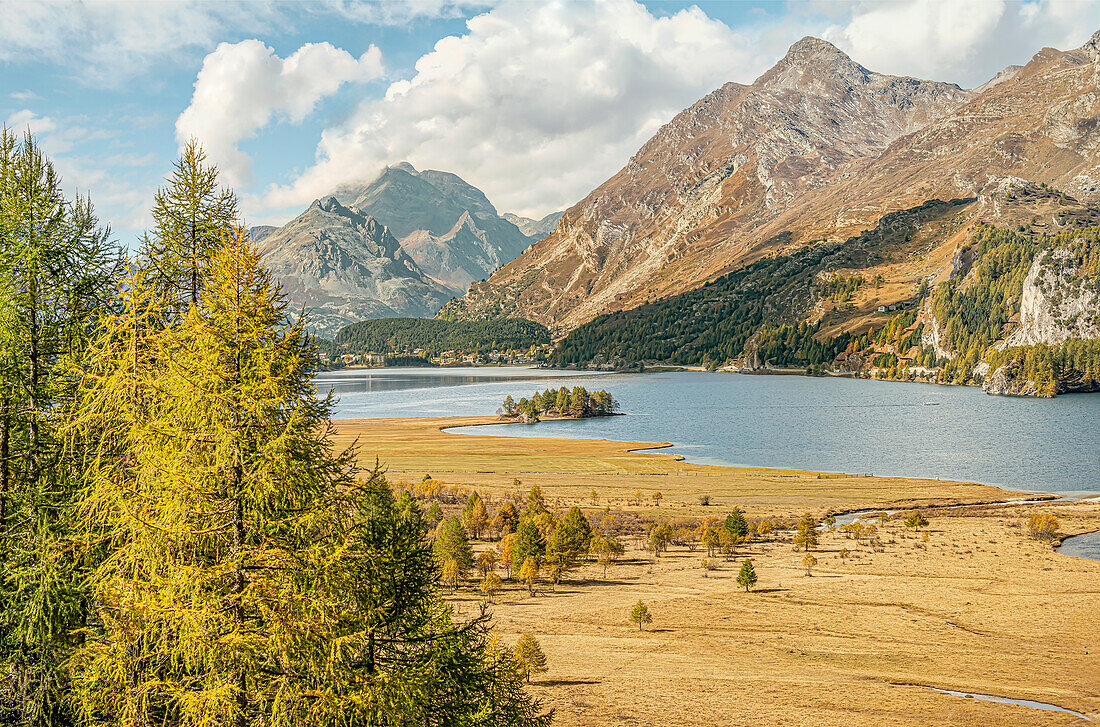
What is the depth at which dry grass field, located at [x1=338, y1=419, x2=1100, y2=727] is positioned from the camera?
112 feet

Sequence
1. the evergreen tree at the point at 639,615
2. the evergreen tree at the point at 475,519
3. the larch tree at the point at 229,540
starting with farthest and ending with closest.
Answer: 1. the evergreen tree at the point at 475,519
2. the evergreen tree at the point at 639,615
3. the larch tree at the point at 229,540

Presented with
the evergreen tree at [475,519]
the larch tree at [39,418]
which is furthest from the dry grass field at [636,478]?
the larch tree at [39,418]

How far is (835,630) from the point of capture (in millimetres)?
46375

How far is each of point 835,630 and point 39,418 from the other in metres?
46.8

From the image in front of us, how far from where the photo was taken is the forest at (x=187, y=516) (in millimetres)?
11516

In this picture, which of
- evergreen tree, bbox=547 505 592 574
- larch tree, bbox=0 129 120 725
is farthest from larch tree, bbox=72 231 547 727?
evergreen tree, bbox=547 505 592 574

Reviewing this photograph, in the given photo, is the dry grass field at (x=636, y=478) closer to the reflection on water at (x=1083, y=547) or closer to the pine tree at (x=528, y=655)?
the reflection on water at (x=1083, y=547)

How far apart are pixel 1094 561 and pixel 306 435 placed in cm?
7874

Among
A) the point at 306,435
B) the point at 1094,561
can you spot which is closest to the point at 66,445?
the point at 306,435

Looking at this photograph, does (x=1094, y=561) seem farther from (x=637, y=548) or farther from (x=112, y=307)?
(x=112, y=307)

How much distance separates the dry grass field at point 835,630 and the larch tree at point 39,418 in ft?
74.3

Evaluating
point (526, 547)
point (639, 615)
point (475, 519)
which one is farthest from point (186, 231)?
point (475, 519)

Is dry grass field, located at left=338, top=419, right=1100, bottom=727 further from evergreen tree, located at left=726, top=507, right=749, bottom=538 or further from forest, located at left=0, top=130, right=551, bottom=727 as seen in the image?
forest, located at left=0, top=130, right=551, bottom=727

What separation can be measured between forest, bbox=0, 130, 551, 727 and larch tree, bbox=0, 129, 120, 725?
0.06 m
